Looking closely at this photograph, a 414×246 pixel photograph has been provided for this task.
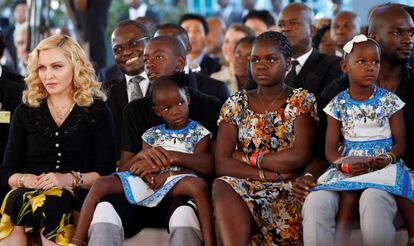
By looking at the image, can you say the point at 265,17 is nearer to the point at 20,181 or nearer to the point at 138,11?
the point at 138,11

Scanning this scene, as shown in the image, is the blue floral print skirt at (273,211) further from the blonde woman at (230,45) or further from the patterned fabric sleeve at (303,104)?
the blonde woman at (230,45)

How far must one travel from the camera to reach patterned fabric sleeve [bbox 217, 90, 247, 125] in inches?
203

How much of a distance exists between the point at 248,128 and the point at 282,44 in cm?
50

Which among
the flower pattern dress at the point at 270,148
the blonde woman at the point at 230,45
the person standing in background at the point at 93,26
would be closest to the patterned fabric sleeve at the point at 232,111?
the flower pattern dress at the point at 270,148

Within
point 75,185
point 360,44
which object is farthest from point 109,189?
point 360,44

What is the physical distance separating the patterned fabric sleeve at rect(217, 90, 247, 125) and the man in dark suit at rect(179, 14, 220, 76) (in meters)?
2.28

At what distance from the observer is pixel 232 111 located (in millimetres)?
5164

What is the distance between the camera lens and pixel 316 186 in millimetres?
4777

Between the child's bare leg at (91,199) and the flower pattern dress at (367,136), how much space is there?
3.46 ft

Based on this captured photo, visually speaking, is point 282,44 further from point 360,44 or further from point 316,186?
point 316,186

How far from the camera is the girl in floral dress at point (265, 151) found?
15.7 ft

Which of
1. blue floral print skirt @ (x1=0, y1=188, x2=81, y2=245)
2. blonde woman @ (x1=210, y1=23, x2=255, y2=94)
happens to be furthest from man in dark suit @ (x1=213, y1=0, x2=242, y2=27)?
blue floral print skirt @ (x1=0, y1=188, x2=81, y2=245)

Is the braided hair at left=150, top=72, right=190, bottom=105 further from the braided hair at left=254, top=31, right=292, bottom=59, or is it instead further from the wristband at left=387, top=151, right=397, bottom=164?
the wristband at left=387, top=151, right=397, bottom=164

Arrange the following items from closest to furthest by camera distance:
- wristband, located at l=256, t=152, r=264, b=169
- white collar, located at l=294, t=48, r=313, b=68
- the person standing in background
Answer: wristband, located at l=256, t=152, r=264, b=169 < white collar, located at l=294, t=48, r=313, b=68 < the person standing in background
